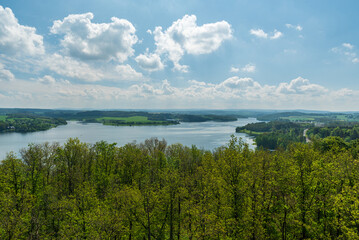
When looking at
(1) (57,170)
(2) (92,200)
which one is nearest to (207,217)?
(2) (92,200)

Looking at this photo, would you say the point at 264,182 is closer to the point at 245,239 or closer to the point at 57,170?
the point at 245,239

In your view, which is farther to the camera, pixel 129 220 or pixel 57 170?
pixel 57 170

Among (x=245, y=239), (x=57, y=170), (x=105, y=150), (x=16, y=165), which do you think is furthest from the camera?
(x=105, y=150)

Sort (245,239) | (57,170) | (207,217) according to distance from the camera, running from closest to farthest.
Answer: (207,217)
(245,239)
(57,170)

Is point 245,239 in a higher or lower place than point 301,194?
lower

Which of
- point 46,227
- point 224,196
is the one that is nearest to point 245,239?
point 224,196

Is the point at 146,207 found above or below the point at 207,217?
below

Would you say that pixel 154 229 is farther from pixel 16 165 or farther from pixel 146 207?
pixel 16 165

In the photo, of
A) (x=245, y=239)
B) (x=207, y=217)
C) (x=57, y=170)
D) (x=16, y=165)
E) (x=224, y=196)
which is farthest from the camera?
(x=57, y=170)

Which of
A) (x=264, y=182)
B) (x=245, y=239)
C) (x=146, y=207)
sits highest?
(x=264, y=182)
